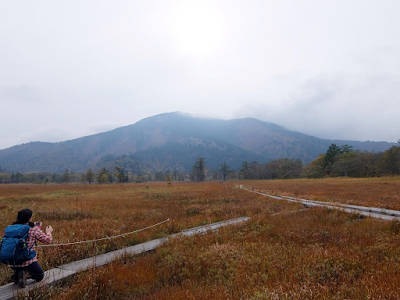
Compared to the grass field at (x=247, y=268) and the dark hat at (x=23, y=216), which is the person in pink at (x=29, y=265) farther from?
the grass field at (x=247, y=268)

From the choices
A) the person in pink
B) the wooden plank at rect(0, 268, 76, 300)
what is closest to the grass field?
the wooden plank at rect(0, 268, 76, 300)

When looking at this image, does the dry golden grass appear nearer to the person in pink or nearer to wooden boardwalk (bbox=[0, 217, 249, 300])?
wooden boardwalk (bbox=[0, 217, 249, 300])

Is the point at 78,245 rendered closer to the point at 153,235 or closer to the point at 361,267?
the point at 153,235

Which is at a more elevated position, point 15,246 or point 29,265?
point 15,246

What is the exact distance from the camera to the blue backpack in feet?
14.4

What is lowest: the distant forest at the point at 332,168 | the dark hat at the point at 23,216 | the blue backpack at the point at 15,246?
the distant forest at the point at 332,168

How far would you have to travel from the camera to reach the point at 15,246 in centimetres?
443

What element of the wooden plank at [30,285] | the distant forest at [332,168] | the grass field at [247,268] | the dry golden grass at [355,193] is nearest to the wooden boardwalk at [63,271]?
the wooden plank at [30,285]

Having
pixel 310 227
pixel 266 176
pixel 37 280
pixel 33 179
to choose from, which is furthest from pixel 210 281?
pixel 33 179

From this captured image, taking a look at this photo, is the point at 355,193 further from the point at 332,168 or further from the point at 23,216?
the point at 332,168

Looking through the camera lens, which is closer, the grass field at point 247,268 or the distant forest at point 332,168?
the grass field at point 247,268

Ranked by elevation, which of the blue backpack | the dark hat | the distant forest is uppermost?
the dark hat

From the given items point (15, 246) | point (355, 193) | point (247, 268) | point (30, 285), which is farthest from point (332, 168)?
point (15, 246)

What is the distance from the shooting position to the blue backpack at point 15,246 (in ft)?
14.4
